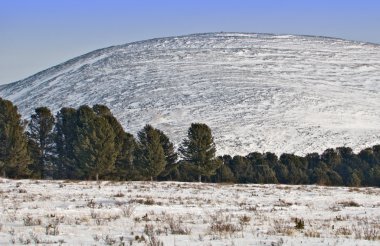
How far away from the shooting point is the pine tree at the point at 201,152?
69.2 metres

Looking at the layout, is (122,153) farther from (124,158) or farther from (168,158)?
(168,158)

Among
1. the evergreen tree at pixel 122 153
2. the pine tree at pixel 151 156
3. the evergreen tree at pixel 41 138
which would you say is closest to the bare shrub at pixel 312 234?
the pine tree at pixel 151 156

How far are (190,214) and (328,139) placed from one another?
393 feet

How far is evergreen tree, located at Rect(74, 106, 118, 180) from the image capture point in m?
60.7

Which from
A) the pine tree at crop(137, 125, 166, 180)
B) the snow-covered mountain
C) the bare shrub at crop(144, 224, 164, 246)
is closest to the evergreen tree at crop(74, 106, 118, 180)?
the pine tree at crop(137, 125, 166, 180)

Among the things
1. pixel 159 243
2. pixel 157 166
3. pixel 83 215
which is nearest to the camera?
pixel 159 243

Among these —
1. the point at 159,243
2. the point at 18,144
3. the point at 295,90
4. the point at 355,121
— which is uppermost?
the point at 295,90

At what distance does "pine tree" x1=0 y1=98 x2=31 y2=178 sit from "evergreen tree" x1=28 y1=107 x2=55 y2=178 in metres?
5.38

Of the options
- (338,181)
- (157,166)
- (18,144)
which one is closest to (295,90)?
(338,181)

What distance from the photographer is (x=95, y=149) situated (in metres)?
60.6

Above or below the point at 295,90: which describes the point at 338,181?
below

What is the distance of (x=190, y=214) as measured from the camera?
19.9 m

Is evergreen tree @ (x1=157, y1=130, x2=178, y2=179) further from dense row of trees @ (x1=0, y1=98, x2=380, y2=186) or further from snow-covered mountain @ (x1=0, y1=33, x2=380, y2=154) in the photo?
snow-covered mountain @ (x1=0, y1=33, x2=380, y2=154)

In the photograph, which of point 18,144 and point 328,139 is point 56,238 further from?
point 328,139
